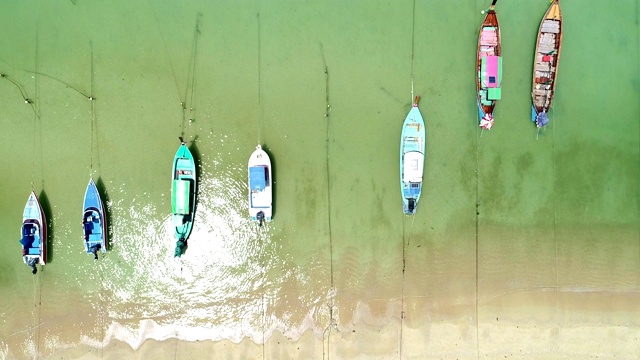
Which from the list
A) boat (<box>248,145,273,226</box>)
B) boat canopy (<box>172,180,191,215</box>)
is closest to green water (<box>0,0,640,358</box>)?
boat (<box>248,145,273,226</box>)

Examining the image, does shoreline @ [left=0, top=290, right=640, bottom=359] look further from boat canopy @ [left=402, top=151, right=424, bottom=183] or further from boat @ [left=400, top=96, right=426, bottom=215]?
boat canopy @ [left=402, top=151, right=424, bottom=183]

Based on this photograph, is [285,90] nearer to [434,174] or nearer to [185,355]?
[434,174]

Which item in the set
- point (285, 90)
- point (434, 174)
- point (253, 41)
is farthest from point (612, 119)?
point (253, 41)

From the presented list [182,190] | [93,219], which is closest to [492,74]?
[182,190]

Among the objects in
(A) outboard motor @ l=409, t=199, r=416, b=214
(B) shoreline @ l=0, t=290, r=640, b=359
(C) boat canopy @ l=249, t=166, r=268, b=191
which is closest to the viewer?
(C) boat canopy @ l=249, t=166, r=268, b=191

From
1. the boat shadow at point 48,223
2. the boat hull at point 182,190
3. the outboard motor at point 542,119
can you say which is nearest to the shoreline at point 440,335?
the boat shadow at point 48,223

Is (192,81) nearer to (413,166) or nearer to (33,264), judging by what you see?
(413,166)
